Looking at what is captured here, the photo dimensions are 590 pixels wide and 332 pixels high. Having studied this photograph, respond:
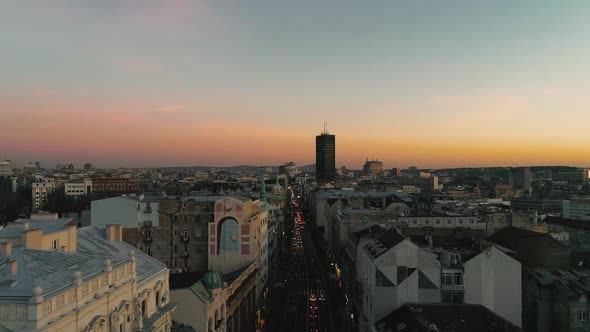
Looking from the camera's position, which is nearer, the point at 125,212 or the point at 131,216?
the point at 131,216

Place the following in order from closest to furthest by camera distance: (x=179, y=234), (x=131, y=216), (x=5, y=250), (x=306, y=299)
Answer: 1. (x=5, y=250)
2. (x=131, y=216)
3. (x=179, y=234)
4. (x=306, y=299)

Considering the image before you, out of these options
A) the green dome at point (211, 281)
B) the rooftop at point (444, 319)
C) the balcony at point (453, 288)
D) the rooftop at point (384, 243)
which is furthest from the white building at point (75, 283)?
the balcony at point (453, 288)

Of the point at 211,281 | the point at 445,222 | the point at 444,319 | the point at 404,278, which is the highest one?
the point at 445,222

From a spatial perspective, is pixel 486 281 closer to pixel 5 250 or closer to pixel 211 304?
pixel 211 304

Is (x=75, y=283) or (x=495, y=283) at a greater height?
(x=75, y=283)

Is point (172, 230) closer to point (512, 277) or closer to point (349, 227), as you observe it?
point (349, 227)

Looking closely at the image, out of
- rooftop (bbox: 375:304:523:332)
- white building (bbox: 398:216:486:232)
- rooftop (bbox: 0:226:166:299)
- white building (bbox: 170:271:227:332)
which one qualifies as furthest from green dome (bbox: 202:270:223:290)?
white building (bbox: 398:216:486:232)

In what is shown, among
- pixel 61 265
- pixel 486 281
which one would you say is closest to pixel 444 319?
pixel 486 281
